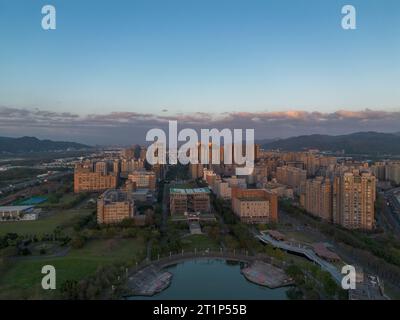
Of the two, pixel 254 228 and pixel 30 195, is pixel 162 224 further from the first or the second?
pixel 30 195

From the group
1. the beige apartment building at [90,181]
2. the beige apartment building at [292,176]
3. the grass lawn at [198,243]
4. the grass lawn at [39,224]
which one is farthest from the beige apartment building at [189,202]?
the beige apartment building at [90,181]

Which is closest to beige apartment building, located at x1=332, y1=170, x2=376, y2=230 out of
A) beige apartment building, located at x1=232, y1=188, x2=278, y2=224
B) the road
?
the road

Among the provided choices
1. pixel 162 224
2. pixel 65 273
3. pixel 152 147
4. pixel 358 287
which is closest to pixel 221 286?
pixel 358 287

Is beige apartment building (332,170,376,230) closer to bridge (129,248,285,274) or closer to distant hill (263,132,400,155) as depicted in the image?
bridge (129,248,285,274)

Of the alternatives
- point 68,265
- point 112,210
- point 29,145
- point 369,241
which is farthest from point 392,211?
point 29,145

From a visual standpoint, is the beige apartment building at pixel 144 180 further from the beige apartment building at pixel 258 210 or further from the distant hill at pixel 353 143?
the distant hill at pixel 353 143

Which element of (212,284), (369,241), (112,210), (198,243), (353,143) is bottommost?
(212,284)

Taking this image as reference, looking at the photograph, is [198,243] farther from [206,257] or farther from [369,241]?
[369,241]
